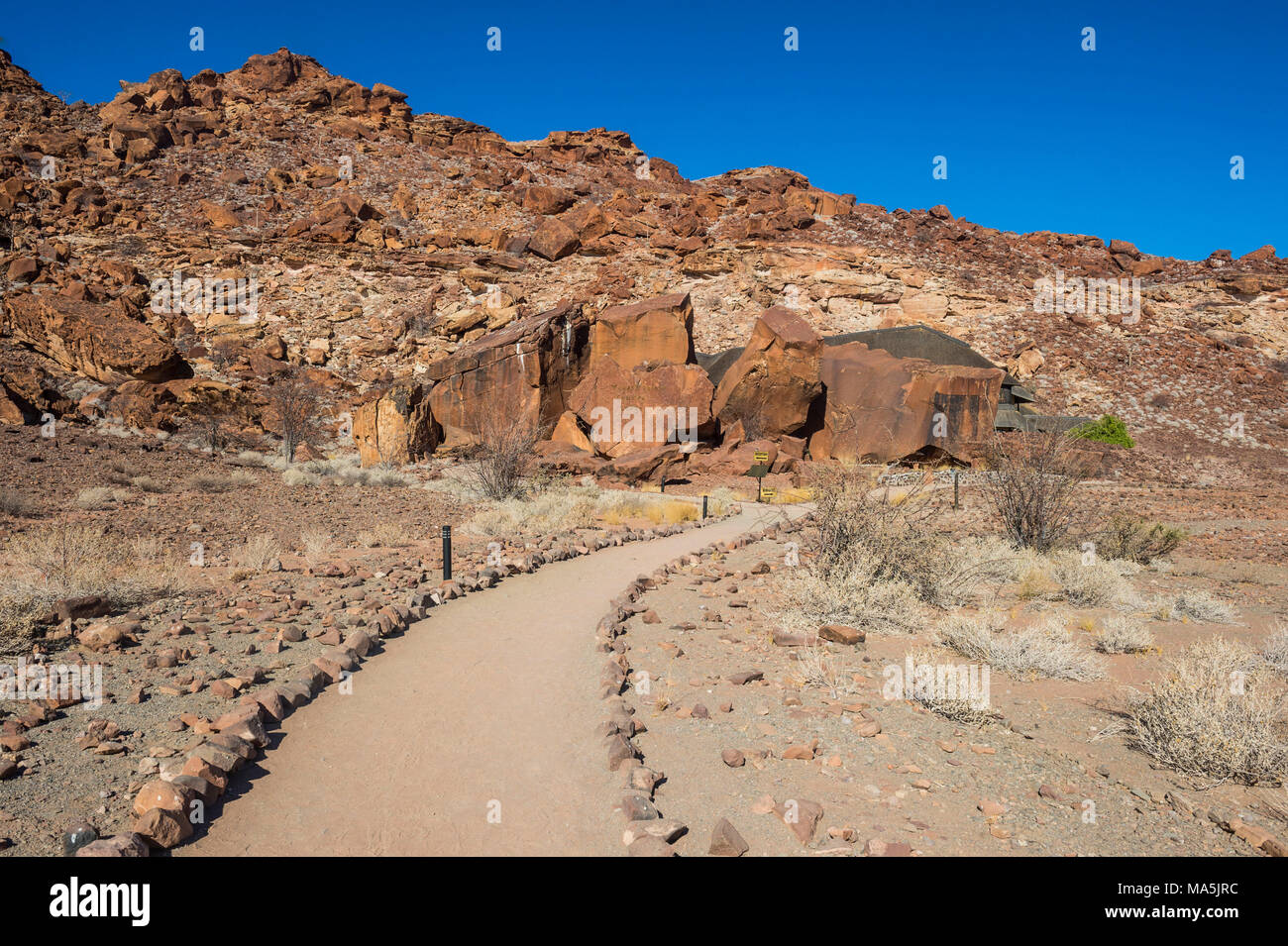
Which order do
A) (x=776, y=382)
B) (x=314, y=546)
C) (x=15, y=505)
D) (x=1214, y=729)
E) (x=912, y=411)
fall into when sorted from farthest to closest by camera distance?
(x=776, y=382)
(x=912, y=411)
(x=15, y=505)
(x=314, y=546)
(x=1214, y=729)

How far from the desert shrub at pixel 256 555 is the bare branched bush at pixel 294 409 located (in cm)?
1273

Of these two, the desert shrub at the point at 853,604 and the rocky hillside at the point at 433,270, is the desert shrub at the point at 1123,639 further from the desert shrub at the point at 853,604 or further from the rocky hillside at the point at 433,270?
the rocky hillside at the point at 433,270

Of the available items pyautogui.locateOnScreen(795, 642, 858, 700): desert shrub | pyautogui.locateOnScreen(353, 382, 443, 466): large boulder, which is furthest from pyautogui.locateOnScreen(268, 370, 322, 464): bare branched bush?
pyautogui.locateOnScreen(795, 642, 858, 700): desert shrub

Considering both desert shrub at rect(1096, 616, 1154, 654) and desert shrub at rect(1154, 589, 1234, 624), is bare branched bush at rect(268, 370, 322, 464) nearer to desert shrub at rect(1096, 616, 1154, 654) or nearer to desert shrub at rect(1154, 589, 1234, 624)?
desert shrub at rect(1096, 616, 1154, 654)

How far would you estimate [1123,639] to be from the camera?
21.3ft

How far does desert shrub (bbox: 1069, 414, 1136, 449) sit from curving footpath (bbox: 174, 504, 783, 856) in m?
30.5

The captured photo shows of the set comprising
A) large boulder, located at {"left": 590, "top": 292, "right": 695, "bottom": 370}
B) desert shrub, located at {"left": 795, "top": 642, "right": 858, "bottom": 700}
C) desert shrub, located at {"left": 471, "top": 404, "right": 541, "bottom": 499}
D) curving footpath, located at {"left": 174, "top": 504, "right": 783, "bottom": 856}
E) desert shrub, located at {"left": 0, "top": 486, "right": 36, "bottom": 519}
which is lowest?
curving footpath, located at {"left": 174, "top": 504, "right": 783, "bottom": 856}

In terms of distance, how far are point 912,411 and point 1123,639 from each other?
1969 centimetres

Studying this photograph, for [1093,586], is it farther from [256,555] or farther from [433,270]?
[433,270]

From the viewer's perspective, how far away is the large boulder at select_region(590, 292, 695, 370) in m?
26.6

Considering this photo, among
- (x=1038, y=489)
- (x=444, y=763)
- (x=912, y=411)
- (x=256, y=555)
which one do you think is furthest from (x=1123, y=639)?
(x=912, y=411)

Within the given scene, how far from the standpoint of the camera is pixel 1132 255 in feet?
154
